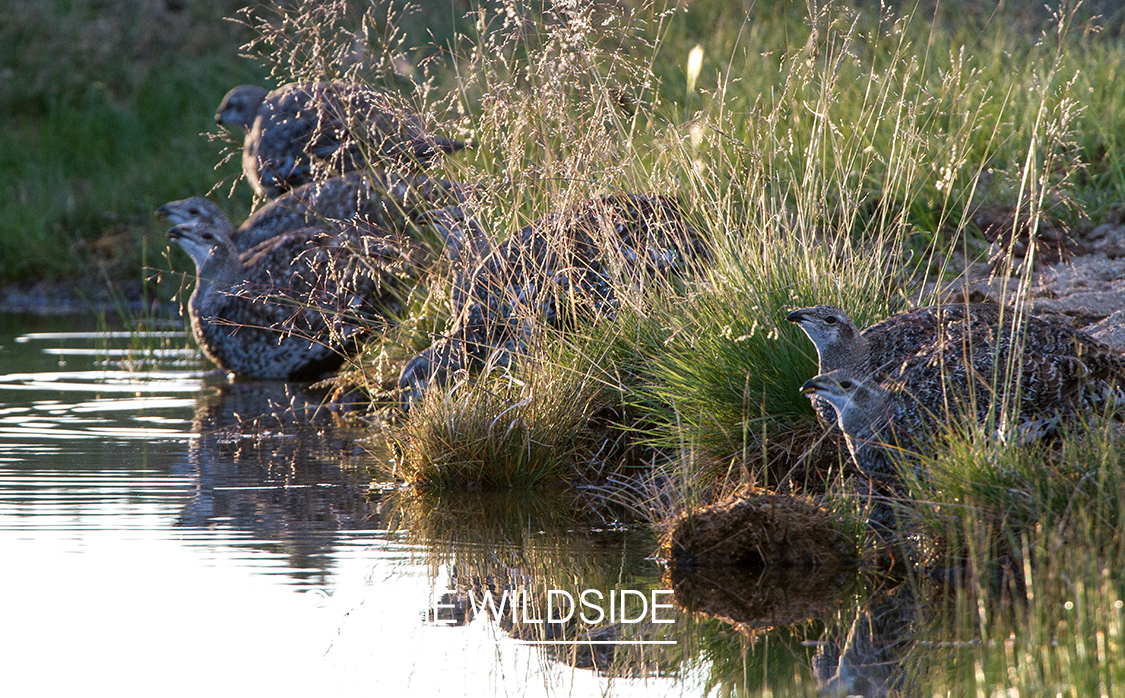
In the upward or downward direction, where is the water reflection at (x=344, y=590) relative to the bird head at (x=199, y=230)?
downward

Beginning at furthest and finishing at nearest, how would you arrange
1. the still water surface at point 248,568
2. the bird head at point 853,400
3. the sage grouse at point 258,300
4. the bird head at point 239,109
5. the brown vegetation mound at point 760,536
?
the bird head at point 239,109 < the sage grouse at point 258,300 < the bird head at point 853,400 < the brown vegetation mound at point 760,536 < the still water surface at point 248,568

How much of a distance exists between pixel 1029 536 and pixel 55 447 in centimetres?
494

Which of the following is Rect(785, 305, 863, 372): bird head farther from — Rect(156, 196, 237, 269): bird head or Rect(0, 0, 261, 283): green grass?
Rect(0, 0, 261, 283): green grass

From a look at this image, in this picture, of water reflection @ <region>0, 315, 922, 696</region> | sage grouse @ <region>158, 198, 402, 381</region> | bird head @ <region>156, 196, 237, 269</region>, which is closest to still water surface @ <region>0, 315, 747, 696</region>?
water reflection @ <region>0, 315, 922, 696</region>

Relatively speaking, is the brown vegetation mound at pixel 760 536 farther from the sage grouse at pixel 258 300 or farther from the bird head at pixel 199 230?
the bird head at pixel 199 230

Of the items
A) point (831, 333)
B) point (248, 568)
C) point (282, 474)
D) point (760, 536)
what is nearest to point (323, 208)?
point (282, 474)

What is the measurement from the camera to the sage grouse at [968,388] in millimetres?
5410

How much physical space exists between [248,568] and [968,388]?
2.72 m

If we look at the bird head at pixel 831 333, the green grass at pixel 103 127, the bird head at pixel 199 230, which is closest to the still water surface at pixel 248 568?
the bird head at pixel 831 333

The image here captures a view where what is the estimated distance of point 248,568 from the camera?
5336mm

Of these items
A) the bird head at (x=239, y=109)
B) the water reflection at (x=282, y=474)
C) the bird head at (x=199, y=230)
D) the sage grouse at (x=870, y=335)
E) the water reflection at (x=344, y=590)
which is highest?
the bird head at (x=239, y=109)

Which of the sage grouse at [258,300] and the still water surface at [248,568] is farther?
the sage grouse at [258,300]

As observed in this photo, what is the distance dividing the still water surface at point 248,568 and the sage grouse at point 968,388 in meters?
0.94

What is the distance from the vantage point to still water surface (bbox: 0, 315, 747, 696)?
4.30 m
